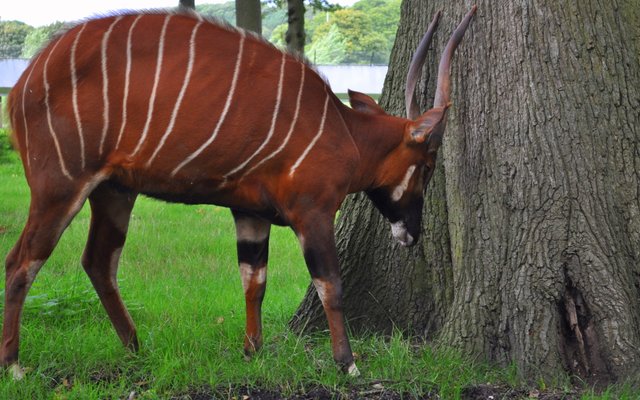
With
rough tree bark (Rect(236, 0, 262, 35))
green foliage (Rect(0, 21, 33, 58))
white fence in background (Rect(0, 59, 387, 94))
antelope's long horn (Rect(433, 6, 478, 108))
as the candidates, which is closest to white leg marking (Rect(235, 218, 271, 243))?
antelope's long horn (Rect(433, 6, 478, 108))

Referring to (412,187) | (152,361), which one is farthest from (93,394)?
(412,187)

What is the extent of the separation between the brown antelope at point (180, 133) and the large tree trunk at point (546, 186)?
0.38 metres

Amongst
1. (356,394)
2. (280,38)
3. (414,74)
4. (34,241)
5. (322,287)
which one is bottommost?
(280,38)

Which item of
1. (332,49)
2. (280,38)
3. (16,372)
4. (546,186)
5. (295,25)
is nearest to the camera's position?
(16,372)

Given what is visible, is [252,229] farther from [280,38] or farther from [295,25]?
[280,38]

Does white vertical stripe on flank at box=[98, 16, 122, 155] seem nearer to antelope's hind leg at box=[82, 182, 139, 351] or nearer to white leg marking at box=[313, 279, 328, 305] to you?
antelope's hind leg at box=[82, 182, 139, 351]

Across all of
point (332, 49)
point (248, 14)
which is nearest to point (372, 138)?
point (248, 14)

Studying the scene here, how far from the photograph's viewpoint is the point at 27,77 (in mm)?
4586

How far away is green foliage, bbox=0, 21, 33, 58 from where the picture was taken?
30.5 metres

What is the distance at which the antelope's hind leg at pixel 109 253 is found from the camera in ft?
16.5

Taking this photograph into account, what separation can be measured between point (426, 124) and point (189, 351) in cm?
178

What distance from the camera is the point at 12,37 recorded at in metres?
32.8

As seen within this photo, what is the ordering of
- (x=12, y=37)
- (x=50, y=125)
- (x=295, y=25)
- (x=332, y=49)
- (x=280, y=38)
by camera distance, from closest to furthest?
1. (x=50, y=125)
2. (x=295, y=25)
3. (x=280, y=38)
4. (x=12, y=37)
5. (x=332, y=49)

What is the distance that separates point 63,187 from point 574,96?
2.64 meters
